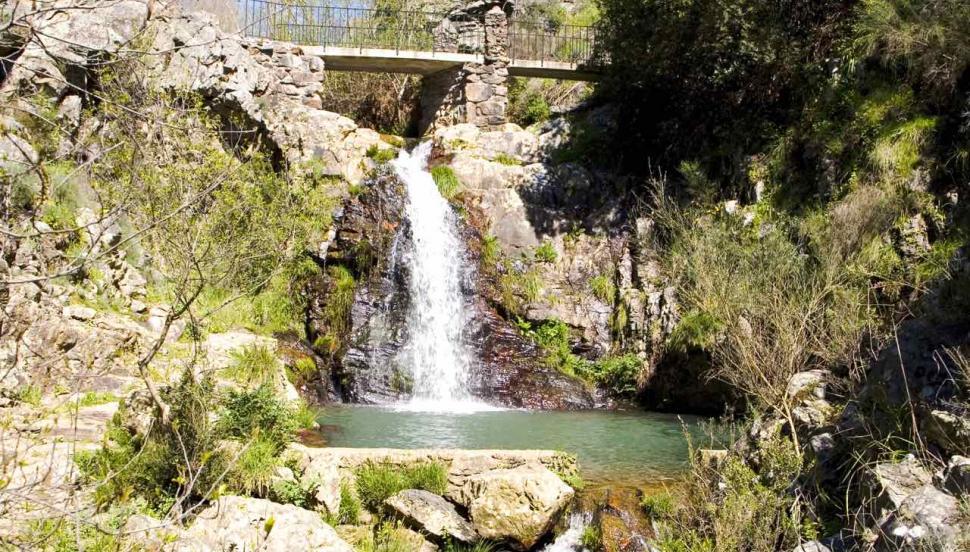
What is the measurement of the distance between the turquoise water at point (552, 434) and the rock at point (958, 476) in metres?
3.40

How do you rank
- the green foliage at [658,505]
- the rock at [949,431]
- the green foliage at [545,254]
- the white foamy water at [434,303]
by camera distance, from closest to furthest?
the rock at [949,431], the green foliage at [658,505], the white foamy water at [434,303], the green foliage at [545,254]

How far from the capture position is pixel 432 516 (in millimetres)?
6961

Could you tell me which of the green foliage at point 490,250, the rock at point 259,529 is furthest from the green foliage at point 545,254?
the rock at point 259,529

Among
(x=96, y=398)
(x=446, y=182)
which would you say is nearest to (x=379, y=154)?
(x=446, y=182)

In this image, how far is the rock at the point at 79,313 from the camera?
9.59 m

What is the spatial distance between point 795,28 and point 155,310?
38.9 ft

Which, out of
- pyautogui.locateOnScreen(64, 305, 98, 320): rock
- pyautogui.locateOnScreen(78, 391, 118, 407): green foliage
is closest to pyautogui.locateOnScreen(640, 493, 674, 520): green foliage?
pyautogui.locateOnScreen(78, 391, 118, 407): green foliage

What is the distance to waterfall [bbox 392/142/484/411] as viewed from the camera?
553 inches

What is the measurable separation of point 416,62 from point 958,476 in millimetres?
15912

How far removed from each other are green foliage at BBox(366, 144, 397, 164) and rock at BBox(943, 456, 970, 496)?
13721mm

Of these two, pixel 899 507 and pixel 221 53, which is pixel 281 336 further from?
pixel 899 507

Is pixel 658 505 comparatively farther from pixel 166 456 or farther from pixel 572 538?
pixel 166 456

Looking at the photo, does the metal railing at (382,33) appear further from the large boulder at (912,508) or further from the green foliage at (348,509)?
the large boulder at (912,508)

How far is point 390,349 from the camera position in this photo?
14250 mm
